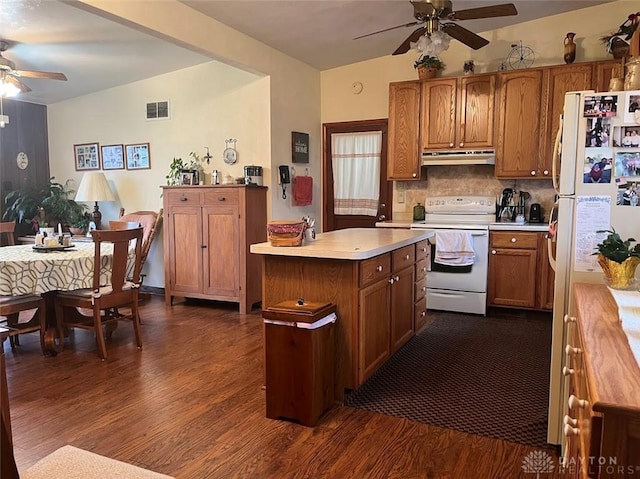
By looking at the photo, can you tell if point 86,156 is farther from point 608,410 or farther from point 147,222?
point 608,410

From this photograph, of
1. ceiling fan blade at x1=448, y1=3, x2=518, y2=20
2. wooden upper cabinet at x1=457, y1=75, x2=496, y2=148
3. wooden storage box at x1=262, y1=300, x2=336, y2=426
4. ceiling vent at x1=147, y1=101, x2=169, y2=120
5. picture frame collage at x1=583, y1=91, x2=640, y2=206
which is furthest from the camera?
ceiling vent at x1=147, y1=101, x2=169, y2=120

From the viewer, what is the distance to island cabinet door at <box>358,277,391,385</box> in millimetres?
2691

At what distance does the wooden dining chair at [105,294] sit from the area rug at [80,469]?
2141mm

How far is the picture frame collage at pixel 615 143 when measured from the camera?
6.36 ft

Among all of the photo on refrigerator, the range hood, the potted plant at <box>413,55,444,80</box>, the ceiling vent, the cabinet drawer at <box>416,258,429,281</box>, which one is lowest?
the cabinet drawer at <box>416,258,429,281</box>

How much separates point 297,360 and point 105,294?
6.16 feet

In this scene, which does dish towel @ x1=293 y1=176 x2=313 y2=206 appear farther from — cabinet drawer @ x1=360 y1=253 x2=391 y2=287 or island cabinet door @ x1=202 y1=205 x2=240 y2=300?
cabinet drawer @ x1=360 y1=253 x2=391 y2=287

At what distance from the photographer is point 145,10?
339cm

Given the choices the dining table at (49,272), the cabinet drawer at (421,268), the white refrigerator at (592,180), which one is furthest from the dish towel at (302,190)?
the white refrigerator at (592,180)

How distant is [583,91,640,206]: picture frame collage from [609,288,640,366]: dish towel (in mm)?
446

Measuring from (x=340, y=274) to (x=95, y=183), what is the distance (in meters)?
4.29

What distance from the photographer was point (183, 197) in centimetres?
502

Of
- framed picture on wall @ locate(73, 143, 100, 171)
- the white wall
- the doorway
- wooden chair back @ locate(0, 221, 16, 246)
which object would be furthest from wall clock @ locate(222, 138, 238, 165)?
wooden chair back @ locate(0, 221, 16, 246)

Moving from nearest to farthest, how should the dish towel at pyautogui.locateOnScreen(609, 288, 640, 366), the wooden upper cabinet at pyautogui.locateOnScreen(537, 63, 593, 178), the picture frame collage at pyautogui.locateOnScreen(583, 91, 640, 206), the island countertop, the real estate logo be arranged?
the dish towel at pyautogui.locateOnScreen(609, 288, 640, 366) < the picture frame collage at pyautogui.locateOnScreen(583, 91, 640, 206) < the real estate logo < the island countertop < the wooden upper cabinet at pyautogui.locateOnScreen(537, 63, 593, 178)
